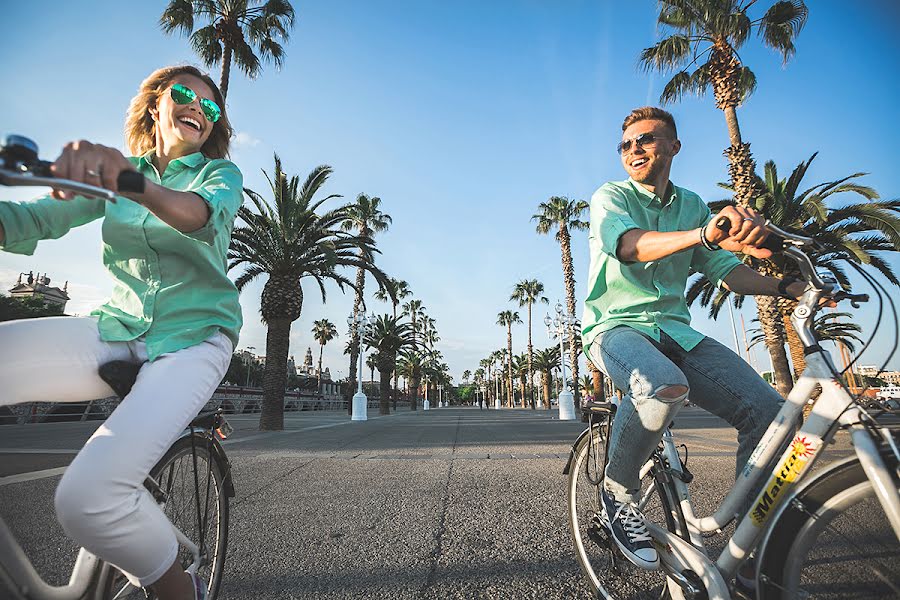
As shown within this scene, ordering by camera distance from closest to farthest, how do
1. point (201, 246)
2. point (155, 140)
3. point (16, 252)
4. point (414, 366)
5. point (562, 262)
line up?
point (16, 252) < point (201, 246) < point (155, 140) < point (562, 262) < point (414, 366)

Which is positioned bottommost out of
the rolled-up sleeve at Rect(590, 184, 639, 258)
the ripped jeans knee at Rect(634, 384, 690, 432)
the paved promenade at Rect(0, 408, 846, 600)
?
the paved promenade at Rect(0, 408, 846, 600)

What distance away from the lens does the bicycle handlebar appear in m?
0.88

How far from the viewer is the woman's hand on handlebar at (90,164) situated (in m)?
1.06

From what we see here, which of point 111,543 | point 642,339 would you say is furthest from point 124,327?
point 642,339

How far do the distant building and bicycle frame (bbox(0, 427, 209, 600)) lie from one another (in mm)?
51224

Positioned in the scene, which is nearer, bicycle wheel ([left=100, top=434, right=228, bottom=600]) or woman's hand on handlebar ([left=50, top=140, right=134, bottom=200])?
woman's hand on handlebar ([left=50, top=140, right=134, bottom=200])

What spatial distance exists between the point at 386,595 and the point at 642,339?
5.60ft

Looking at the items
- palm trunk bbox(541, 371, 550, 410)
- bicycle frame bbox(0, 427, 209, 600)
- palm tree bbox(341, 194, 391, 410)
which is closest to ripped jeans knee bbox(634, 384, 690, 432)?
bicycle frame bbox(0, 427, 209, 600)

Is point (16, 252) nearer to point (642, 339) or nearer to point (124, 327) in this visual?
point (124, 327)

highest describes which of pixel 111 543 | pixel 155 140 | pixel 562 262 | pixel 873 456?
pixel 562 262

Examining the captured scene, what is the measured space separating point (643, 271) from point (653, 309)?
7.8 inches

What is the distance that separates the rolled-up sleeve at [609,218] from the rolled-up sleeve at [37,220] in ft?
6.72

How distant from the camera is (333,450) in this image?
26.0 feet

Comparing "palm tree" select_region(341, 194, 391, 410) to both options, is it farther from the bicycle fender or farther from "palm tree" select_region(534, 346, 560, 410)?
"palm tree" select_region(534, 346, 560, 410)
